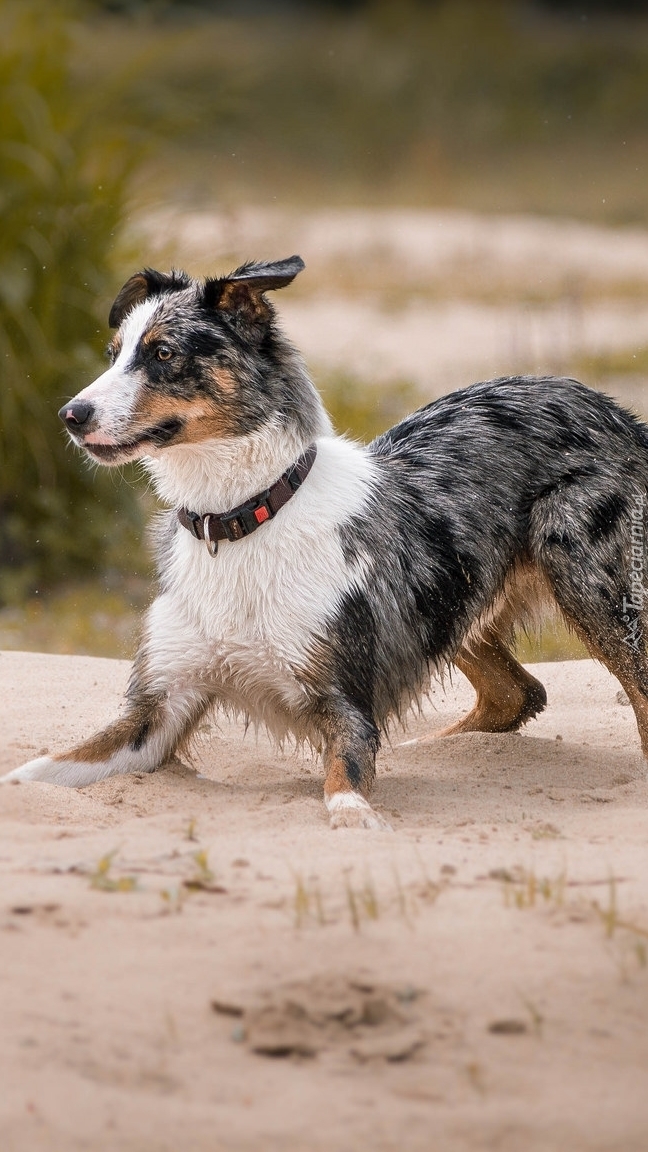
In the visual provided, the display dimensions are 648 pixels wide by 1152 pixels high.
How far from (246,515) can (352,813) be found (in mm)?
1034

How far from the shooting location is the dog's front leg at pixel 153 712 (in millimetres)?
4840

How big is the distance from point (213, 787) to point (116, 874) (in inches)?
51.6

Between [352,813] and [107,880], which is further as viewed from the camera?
[352,813]

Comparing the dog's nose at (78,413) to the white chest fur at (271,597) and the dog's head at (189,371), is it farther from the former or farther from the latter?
the white chest fur at (271,597)

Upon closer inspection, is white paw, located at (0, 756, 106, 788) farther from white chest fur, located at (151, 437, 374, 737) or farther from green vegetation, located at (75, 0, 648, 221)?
green vegetation, located at (75, 0, 648, 221)

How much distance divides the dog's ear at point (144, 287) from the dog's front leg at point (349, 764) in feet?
4.71

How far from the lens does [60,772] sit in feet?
15.8

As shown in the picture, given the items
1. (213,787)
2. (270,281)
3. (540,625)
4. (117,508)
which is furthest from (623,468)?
(117,508)

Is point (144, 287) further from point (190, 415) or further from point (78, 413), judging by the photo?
point (78, 413)

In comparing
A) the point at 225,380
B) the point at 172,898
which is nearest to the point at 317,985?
the point at 172,898

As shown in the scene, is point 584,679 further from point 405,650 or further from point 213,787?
point 213,787

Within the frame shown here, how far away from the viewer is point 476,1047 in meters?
2.88

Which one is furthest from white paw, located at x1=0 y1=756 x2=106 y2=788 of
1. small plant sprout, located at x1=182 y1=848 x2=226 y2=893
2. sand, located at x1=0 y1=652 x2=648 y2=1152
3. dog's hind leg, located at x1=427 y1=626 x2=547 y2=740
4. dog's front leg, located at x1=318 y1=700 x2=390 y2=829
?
dog's hind leg, located at x1=427 y1=626 x2=547 y2=740

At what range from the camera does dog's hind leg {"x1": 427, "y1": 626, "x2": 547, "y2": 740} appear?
5953 millimetres
